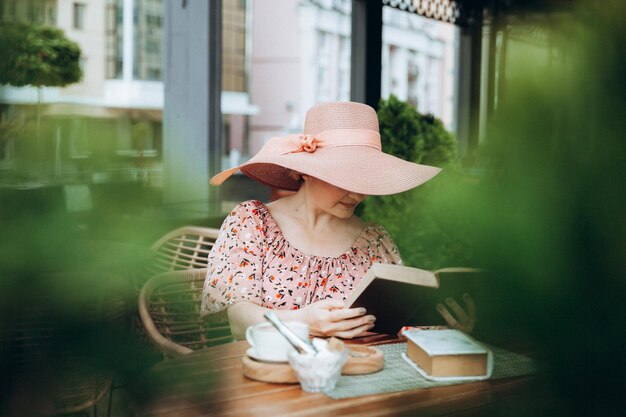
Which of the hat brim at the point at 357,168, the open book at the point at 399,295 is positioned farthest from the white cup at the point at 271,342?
the hat brim at the point at 357,168

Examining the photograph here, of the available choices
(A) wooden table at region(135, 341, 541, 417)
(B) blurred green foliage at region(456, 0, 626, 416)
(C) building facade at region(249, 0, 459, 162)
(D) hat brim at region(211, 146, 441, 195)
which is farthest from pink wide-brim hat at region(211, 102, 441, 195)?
(C) building facade at region(249, 0, 459, 162)

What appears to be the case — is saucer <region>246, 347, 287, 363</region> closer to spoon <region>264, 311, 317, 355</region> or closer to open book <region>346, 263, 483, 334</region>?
→ spoon <region>264, 311, 317, 355</region>

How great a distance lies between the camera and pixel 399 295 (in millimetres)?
1757

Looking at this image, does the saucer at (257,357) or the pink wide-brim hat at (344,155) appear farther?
the pink wide-brim hat at (344,155)

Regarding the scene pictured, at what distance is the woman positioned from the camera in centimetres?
217

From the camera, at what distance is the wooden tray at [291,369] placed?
1506mm

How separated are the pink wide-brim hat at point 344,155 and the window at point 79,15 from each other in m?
1.68

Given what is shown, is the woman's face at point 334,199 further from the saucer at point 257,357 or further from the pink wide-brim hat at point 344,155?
the saucer at point 257,357

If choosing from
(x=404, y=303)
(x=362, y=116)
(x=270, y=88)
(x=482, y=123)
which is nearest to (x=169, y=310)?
(x=482, y=123)

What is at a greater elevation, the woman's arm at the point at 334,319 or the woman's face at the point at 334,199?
the woman's face at the point at 334,199

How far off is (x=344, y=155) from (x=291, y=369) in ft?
2.83

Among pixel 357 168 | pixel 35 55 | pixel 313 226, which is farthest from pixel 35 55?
pixel 313 226

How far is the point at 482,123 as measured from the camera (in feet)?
1.50

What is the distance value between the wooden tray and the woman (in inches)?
19.3
